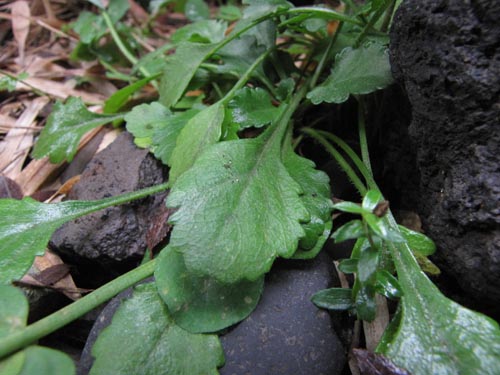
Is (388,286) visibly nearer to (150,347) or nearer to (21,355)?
(150,347)

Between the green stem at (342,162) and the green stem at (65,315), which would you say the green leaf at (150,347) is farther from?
the green stem at (342,162)

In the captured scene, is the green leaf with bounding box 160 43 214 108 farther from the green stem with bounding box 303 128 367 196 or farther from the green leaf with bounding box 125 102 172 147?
the green stem with bounding box 303 128 367 196

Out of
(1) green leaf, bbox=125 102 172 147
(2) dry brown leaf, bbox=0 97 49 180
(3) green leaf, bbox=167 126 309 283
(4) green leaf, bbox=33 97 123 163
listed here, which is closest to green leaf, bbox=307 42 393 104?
(3) green leaf, bbox=167 126 309 283

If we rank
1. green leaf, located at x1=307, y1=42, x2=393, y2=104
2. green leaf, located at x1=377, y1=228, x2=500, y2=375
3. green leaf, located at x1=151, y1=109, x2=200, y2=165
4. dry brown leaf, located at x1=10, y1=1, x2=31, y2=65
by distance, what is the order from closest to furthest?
green leaf, located at x1=377, y1=228, x2=500, y2=375
green leaf, located at x1=307, y1=42, x2=393, y2=104
green leaf, located at x1=151, y1=109, x2=200, y2=165
dry brown leaf, located at x1=10, y1=1, x2=31, y2=65

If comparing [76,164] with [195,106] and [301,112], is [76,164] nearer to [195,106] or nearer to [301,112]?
[195,106]

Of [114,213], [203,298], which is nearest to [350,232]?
[203,298]
